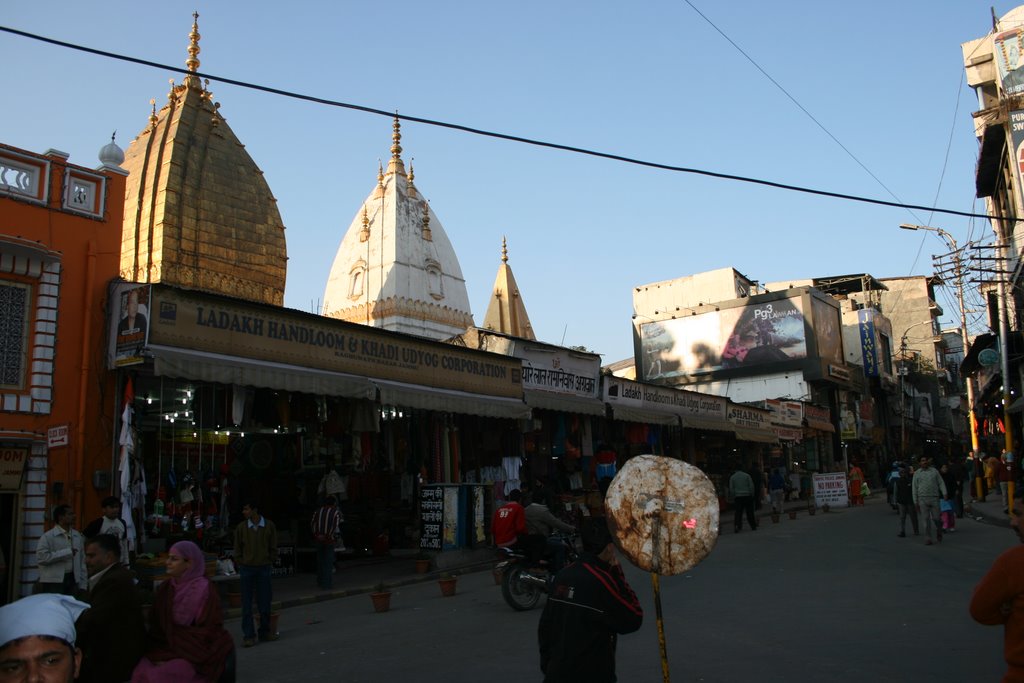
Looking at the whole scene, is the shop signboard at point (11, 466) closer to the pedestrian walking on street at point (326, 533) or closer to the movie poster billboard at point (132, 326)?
the movie poster billboard at point (132, 326)

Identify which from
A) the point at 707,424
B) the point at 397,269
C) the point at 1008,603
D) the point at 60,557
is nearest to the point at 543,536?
the point at 60,557

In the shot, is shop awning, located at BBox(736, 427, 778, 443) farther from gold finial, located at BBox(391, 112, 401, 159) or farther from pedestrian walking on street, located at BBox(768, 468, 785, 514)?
gold finial, located at BBox(391, 112, 401, 159)

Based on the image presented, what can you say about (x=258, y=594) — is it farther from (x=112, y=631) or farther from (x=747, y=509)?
(x=747, y=509)

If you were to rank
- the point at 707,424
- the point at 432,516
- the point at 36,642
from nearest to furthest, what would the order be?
the point at 36,642
the point at 432,516
the point at 707,424

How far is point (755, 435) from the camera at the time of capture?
30.8 meters

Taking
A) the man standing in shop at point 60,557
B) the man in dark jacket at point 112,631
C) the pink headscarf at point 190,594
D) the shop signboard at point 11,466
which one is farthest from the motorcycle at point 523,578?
the shop signboard at point 11,466

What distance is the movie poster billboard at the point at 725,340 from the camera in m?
43.2

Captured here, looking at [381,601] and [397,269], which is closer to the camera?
[381,601]

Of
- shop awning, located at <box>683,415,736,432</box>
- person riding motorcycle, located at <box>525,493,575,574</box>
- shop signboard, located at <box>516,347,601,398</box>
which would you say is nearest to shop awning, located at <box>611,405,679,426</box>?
shop signboard, located at <box>516,347,601,398</box>

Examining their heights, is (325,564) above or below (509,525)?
below

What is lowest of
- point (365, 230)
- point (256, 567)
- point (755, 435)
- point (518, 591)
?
point (518, 591)

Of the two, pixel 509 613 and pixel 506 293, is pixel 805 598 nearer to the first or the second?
pixel 509 613

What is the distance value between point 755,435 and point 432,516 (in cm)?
1856

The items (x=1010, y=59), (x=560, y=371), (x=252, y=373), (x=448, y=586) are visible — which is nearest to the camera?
(x=448, y=586)
